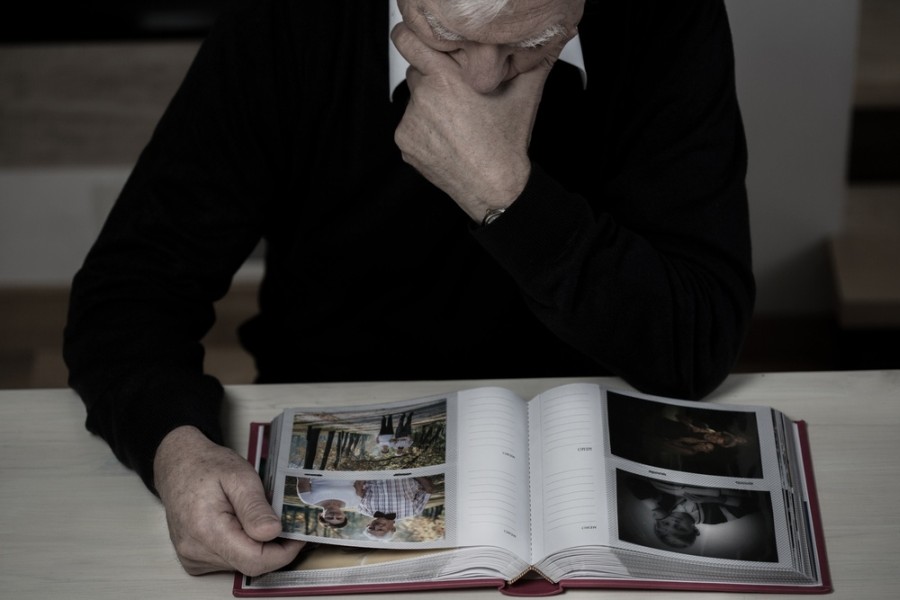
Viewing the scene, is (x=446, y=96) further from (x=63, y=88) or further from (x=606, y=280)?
(x=63, y=88)

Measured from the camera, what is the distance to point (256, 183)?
132 centimetres

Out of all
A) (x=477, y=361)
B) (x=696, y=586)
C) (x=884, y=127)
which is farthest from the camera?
(x=884, y=127)

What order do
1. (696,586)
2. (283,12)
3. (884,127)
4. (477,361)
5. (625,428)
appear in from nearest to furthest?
(696,586) → (625,428) → (283,12) → (477,361) → (884,127)

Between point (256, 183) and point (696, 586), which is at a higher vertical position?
point (256, 183)

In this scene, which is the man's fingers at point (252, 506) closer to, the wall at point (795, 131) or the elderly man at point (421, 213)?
the elderly man at point (421, 213)

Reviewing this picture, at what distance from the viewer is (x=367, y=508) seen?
1.06m

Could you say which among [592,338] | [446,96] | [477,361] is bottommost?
[477,361]

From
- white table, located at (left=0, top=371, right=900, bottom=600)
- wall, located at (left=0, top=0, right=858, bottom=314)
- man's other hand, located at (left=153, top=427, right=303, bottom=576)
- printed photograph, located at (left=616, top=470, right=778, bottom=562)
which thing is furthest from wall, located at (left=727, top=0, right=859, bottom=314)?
man's other hand, located at (left=153, top=427, right=303, bottom=576)

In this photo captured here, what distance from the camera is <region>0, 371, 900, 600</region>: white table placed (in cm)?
105

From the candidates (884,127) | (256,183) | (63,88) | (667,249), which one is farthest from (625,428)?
(63,88)

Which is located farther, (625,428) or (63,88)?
(63,88)

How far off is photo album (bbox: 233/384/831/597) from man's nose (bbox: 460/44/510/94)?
298 mm

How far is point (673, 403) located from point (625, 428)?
0.25 feet

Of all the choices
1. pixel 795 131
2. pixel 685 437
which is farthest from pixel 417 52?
pixel 795 131
